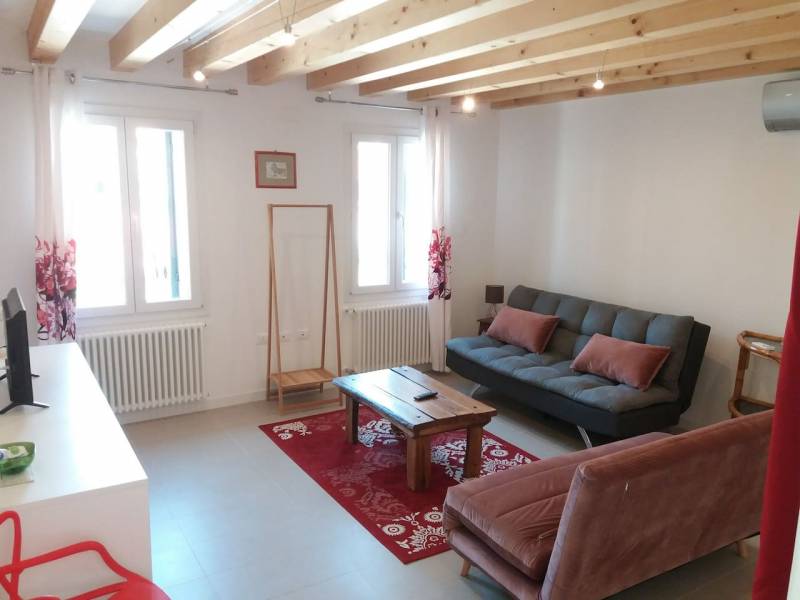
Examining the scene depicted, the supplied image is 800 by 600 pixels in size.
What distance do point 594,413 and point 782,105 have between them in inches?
83.1

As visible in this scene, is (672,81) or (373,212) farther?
(373,212)

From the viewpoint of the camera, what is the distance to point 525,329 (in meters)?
4.90

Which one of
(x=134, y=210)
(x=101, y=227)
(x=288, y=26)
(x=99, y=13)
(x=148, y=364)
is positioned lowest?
(x=148, y=364)

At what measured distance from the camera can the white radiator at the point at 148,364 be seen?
13.9ft

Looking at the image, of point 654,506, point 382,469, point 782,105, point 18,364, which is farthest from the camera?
point 382,469

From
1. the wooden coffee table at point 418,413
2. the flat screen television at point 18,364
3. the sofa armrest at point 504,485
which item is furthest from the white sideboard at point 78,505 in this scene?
the wooden coffee table at point 418,413

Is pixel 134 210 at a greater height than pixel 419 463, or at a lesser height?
greater

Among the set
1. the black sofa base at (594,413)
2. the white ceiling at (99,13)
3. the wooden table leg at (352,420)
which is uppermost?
the white ceiling at (99,13)

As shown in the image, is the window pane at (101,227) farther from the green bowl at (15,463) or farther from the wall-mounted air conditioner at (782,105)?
the wall-mounted air conditioner at (782,105)

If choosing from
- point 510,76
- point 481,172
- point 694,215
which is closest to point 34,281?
point 510,76

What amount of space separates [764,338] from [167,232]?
408 centimetres

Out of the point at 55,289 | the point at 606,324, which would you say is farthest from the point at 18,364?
the point at 606,324

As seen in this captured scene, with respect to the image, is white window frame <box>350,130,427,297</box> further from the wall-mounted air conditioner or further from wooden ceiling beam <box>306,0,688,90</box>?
the wall-mounted air conditioner

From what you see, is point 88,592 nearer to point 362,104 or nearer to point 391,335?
point 391,335
